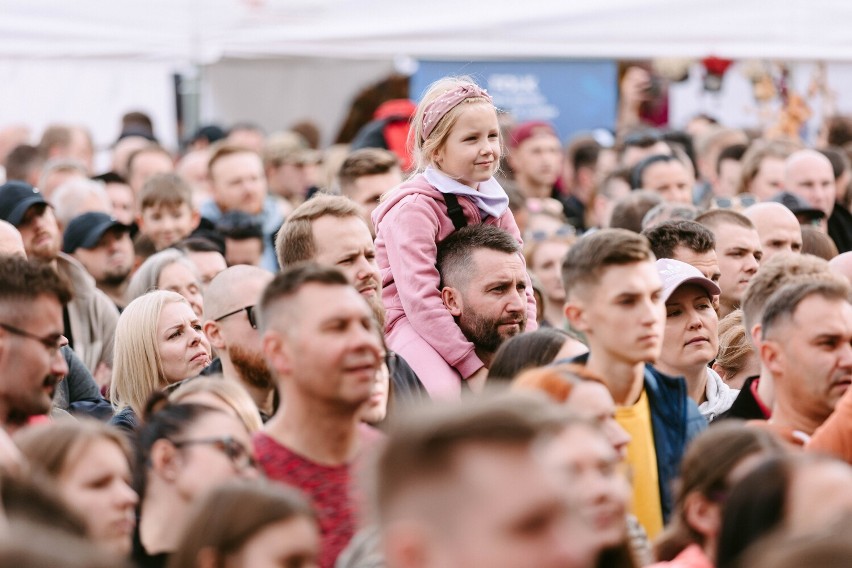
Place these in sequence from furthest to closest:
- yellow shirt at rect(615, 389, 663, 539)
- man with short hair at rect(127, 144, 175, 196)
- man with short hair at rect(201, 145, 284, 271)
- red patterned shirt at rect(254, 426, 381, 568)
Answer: man with short hair at rect(127, 144, 175, 196) < man with short hair at rect(201, 145, 284, 271) < yellow shirt at rect(615, 389, 663, 539) < red patterned shirt at rect(254, 426, 381, 568)

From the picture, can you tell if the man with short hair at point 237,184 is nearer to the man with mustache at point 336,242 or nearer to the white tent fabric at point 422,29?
the white tent fabric at point 422,29

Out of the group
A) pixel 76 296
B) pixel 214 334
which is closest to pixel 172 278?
pixel 76 296

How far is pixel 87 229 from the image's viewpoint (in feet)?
27.5

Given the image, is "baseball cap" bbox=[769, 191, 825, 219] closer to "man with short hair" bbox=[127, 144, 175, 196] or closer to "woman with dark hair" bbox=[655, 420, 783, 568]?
"man with short hair" bbox=[127, 144, 175, 196]

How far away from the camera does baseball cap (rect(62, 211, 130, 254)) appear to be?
27.2 feet

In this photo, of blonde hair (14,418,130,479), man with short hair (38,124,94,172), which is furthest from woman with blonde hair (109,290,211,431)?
man with short hair (38,124,94,172)

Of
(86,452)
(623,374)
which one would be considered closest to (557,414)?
(86,452)

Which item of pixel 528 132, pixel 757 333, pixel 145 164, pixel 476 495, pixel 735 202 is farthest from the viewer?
pixel 528 132

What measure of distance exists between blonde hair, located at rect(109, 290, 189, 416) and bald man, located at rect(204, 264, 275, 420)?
0.76 ft

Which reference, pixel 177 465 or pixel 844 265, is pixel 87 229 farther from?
pixel 177 465

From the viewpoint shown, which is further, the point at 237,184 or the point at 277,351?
the point at 237,184

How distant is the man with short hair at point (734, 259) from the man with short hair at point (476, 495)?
436 cm

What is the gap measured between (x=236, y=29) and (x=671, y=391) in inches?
273

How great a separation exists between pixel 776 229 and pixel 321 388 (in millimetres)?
4002
